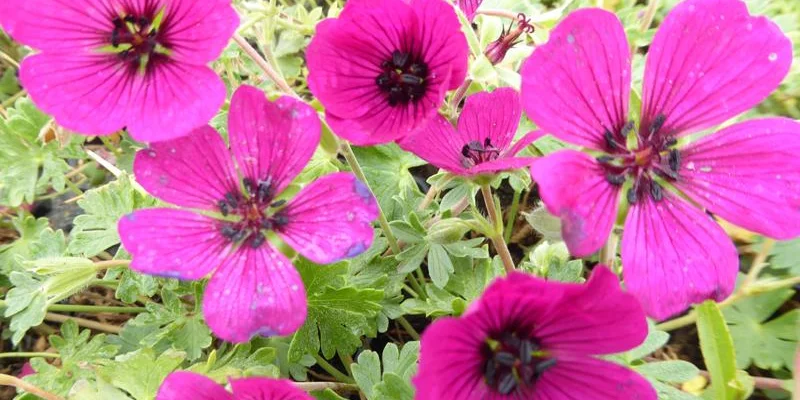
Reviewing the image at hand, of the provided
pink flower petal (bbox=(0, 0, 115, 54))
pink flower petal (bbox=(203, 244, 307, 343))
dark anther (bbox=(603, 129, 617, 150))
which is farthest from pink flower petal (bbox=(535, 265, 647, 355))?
pink flower petal (bbox=(0, 0, 115, 54))

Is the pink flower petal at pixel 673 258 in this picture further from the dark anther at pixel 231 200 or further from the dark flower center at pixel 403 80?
the dark anther at pixel 231 200

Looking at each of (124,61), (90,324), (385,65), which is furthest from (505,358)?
(90,324)

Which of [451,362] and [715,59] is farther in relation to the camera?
[715,59]

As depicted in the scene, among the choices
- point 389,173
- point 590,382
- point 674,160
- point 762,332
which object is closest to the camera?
point 590,382

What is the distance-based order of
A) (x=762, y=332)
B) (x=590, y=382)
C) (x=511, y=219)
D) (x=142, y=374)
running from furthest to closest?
1. (x=511, y=219)
2. (x=762, y=332)
3. (x=142, y=374)
4. (x=590, y=382)

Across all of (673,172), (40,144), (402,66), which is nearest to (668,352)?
(673,172)

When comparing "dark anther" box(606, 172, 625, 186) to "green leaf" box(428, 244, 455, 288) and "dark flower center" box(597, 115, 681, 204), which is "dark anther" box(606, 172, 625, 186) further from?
"green leaf" box(428, 244, 455, 288)

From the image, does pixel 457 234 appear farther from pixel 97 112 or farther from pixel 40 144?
pixel 40 144

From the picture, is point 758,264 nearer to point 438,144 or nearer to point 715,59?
point 715,59
